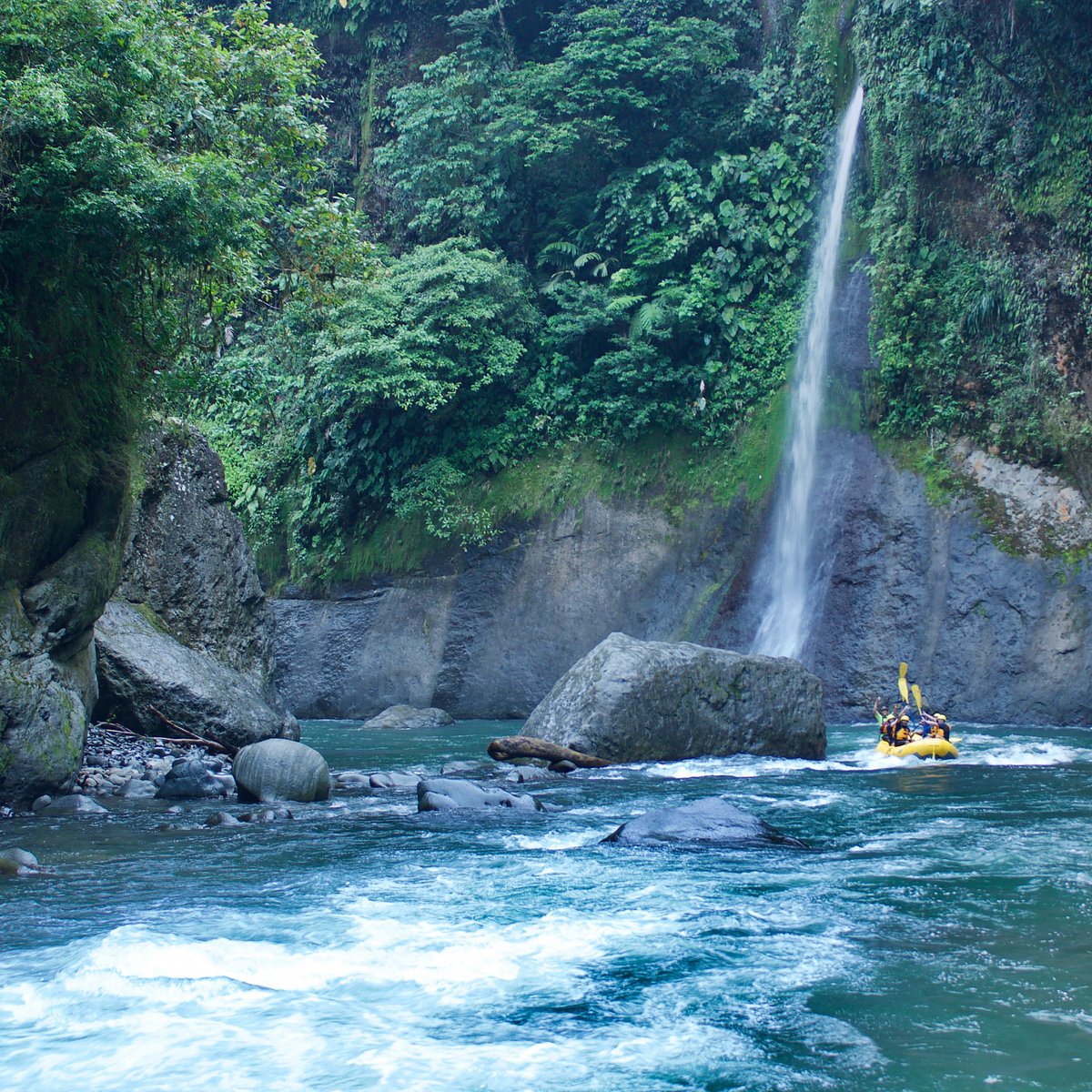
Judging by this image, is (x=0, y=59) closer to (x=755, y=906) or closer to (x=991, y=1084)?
(x=755, y=906)

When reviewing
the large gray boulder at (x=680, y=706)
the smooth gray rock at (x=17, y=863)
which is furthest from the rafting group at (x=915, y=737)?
the smooth gray rock at (x=17, y=863)

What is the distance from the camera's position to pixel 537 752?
11453mm

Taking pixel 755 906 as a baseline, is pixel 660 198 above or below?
above

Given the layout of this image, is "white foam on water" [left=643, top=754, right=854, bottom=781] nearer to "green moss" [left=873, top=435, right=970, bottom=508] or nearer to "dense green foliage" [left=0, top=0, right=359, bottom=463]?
"dense green foliage" [left=0, top=0, right=359, bottom=463]

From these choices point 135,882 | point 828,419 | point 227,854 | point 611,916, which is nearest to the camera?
point 611,916

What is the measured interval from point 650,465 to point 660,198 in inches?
222

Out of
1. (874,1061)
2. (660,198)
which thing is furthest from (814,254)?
(874,1061)

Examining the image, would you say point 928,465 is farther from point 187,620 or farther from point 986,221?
point 187,620

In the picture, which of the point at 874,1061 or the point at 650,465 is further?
the point at 650,465

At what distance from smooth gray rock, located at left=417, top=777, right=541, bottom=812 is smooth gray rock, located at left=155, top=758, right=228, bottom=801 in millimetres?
1929

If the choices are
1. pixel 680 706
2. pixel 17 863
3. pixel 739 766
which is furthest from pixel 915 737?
pixel 17 863

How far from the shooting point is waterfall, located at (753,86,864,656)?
60.3 feet

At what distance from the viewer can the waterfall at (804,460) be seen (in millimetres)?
18375

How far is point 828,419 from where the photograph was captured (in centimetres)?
1931
